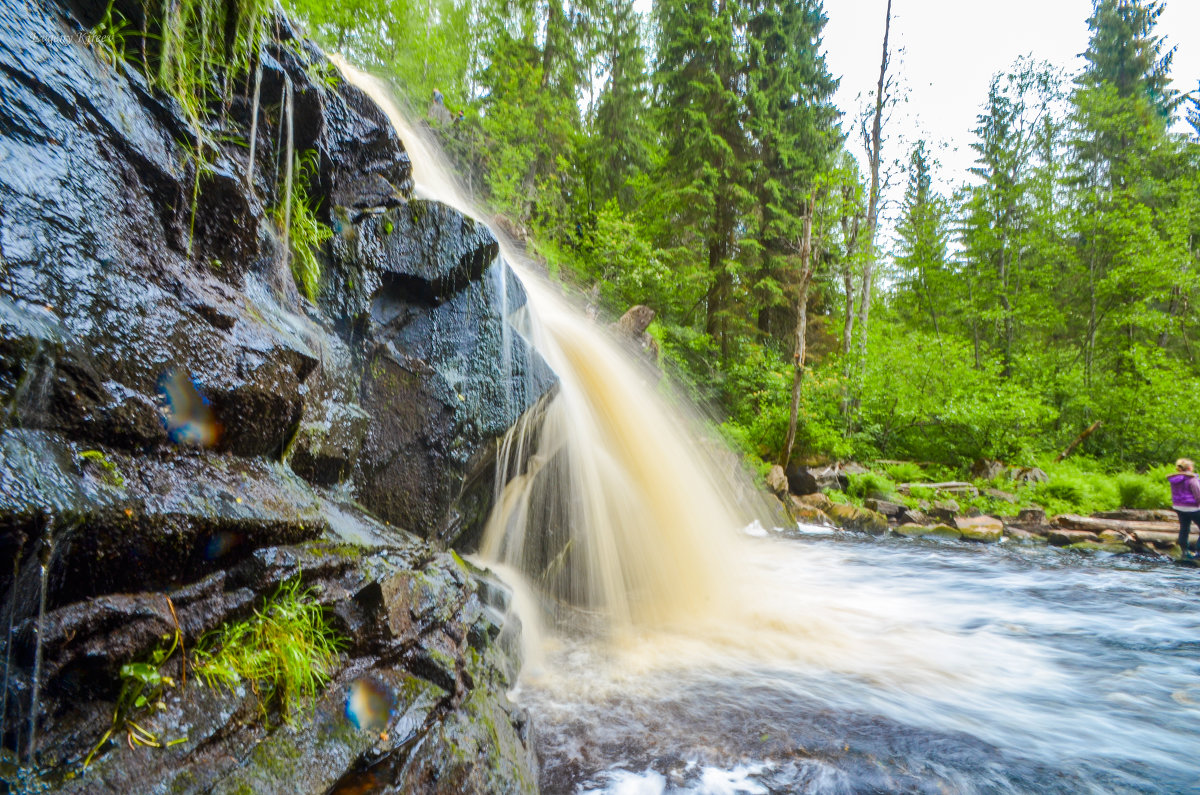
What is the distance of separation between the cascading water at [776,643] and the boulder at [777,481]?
10.7 feet

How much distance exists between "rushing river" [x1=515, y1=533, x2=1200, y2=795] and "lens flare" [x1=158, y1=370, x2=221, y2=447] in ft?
7.73

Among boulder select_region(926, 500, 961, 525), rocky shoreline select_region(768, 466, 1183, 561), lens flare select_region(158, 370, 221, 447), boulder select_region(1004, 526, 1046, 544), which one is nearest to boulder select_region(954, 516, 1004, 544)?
rocky shoreline select_region(768, 466, 1183, 561)

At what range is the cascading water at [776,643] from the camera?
3014 millimetres

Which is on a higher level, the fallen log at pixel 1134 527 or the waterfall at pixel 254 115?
the waterfall at pixel 254 115

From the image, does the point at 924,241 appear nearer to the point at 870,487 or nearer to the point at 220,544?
the point at 870,487

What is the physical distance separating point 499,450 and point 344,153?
2.71 meters

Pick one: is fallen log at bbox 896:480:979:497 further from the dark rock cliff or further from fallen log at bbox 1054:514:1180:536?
the dark rock cliff

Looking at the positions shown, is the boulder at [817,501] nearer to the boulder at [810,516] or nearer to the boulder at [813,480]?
the boulder at [810,516]

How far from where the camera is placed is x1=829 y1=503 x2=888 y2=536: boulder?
1109 cm

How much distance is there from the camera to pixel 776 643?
4.94 meters

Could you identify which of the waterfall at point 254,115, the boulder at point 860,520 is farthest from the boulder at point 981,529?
the waterfall at point 254,115

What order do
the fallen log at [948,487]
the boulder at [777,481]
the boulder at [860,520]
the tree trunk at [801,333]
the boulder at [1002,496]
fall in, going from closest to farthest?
the boulder at [860,520] → the boulder at [777,481] → the boulder at [1002,496] → the tree trunk at [801,333] → the fallen log at [948,487]

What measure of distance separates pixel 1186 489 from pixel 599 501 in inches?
425

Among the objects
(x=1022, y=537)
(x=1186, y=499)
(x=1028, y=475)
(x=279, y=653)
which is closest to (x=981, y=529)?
(x=1022, y=537)
